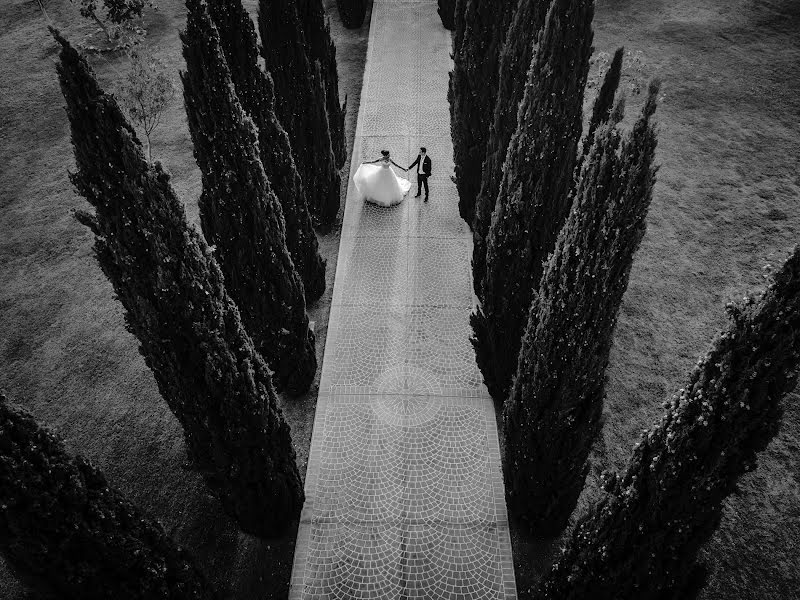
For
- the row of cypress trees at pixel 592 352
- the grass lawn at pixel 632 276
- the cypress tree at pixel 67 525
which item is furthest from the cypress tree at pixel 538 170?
the cypress tree at pixel 67 525

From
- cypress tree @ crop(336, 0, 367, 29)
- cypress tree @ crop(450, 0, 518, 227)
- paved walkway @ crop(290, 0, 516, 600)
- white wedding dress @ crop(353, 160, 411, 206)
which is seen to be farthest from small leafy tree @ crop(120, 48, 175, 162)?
cypress tree @ crop(336, 0, 367, 29)

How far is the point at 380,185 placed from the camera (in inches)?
529

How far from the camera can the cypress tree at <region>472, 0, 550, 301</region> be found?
8.26m

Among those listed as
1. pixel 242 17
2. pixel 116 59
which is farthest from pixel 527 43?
pixel 116 59

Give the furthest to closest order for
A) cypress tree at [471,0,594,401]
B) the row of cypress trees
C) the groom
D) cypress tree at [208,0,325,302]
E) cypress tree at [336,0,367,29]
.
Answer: cypress tree at [336,0,367,29], the groom, cypress tree at [208,0,325,302], cypress tree at [471,0,594,401], the row of cypress trees

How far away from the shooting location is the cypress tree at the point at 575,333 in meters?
4.95

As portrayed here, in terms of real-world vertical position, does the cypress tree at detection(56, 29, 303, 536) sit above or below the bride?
above

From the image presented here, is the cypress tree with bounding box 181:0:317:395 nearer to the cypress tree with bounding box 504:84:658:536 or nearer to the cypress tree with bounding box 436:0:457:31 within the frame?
the cypress tree with bounding box 504:84:658:536

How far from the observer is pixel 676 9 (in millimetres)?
21969

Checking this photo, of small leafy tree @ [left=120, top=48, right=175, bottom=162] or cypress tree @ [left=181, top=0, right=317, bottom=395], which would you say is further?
small leafy tree @ [left=120, top=48, right=175, bottom=162]

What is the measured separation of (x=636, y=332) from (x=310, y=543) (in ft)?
25.3

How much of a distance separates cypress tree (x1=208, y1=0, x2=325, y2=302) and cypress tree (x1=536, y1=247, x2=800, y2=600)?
686 cm

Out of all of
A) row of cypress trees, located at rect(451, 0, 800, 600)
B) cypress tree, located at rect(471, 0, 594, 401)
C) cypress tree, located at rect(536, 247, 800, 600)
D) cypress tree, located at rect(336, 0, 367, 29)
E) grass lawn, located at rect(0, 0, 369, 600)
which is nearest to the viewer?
cypress tree, located at rect(536, 247, 800, 600)

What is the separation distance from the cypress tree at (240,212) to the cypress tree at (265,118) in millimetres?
→ 1221
